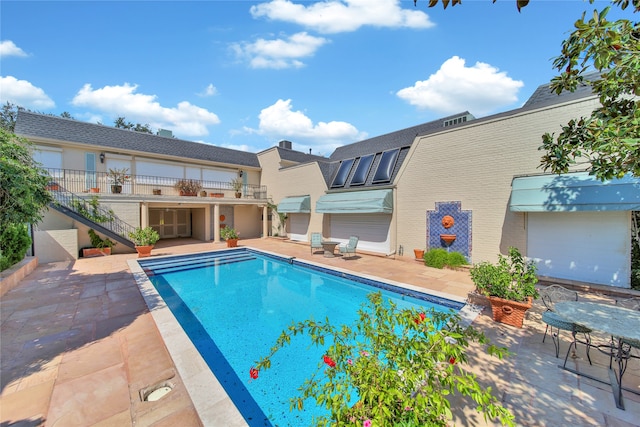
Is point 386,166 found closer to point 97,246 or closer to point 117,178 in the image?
point 117,178

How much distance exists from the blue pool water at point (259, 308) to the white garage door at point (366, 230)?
18.2 feet

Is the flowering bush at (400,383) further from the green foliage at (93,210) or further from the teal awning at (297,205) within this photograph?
the green foliage at (93,210)

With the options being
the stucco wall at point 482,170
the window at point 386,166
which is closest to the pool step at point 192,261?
the window at point 386,166

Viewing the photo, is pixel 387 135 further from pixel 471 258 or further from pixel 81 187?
pixel 81 187

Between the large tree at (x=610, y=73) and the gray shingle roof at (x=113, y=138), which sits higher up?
the gray shingle roof at (x=113, y=138)

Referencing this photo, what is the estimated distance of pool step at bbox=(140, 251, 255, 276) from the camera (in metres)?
14.2

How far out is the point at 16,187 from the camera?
6.64 m

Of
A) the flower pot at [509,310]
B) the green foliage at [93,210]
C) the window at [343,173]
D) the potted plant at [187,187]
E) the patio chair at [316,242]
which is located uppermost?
the window at [343,173]

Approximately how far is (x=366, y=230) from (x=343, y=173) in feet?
17.6

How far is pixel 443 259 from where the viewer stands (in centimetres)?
1322

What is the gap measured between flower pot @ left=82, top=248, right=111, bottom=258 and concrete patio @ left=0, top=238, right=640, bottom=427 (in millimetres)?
8865

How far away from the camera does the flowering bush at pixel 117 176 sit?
18.4 m

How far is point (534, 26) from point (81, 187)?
26.6 metres

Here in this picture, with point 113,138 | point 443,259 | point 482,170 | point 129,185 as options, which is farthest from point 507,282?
point 113,138
